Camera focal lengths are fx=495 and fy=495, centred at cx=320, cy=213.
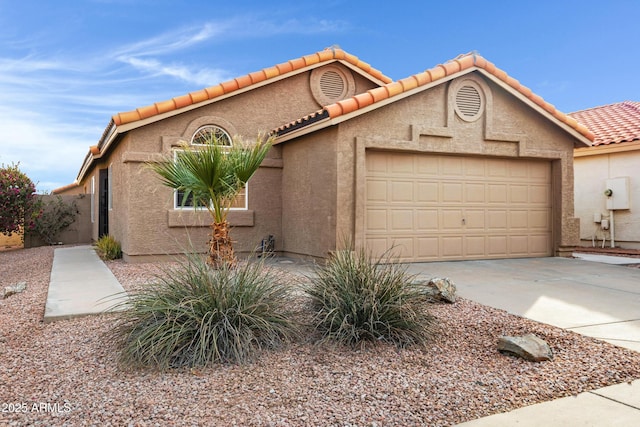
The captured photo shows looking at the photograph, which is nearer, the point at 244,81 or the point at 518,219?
the point at 244,81

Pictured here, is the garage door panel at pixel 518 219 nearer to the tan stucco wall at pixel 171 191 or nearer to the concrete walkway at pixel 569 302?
the concrete walkway at pixel 569 302

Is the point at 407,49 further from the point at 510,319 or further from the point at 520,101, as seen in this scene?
the point at 510,319

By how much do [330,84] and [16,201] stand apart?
12.4m

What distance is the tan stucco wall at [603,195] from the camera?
14781mm

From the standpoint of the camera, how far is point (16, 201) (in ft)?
58.7

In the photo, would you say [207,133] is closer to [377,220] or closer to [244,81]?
[244,81]

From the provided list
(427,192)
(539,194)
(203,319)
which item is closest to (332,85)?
(427,192)

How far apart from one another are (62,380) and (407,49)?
1507 cm

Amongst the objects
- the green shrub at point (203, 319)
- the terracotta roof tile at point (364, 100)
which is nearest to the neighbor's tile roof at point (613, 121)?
the terracotta roof tile at point (364, 100)

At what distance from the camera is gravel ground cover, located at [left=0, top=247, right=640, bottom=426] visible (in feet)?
11.7

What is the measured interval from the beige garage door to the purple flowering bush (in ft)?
45.9

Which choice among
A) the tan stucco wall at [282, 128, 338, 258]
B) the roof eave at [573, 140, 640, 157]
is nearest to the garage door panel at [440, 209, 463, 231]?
the tan stucco wall at [282, 128, 338, 258]

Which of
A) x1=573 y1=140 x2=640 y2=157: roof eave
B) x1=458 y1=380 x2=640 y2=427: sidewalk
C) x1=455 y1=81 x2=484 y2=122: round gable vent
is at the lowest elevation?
x1=458 y1=380 x2=640 y2=427: sidewalk

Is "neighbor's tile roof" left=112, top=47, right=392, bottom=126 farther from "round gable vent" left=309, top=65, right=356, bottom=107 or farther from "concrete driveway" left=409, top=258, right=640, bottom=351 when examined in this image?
"concrete driveway" left=409, top=258, right=640, bottom=351
